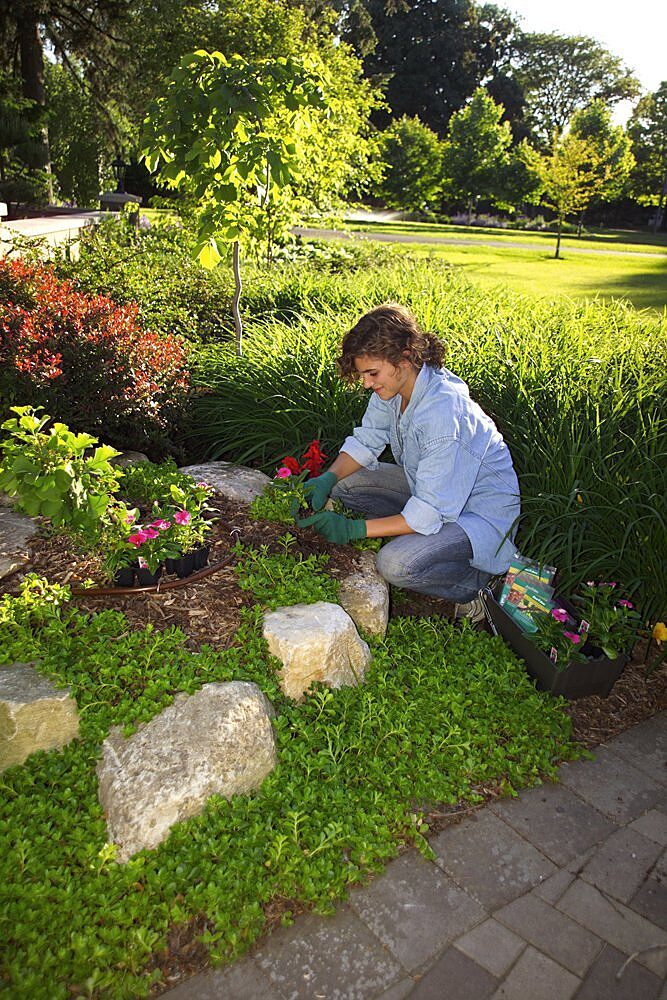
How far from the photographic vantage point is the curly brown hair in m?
3.10

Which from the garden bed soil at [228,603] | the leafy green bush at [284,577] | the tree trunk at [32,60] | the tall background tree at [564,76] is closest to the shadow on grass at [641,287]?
the garden bed soil at [228,603]

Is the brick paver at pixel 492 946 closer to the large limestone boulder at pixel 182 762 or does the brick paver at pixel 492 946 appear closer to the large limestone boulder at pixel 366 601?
the large limestone boulder at pixel 182 762

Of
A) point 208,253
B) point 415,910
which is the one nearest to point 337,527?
point 415,910

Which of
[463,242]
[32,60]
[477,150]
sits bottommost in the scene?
[463,242]

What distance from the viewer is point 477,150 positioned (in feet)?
116

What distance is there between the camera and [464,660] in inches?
121

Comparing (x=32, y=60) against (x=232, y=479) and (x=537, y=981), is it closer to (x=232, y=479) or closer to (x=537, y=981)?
(x=232, y=479)

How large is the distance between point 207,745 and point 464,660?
1283mm

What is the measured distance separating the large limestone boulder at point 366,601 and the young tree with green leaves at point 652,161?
140 feet

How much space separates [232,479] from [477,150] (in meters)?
36.8

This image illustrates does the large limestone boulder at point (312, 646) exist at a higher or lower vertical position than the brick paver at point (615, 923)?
higher

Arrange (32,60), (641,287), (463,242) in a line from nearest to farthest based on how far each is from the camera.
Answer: (641,287) → (32,60) → (463,242)

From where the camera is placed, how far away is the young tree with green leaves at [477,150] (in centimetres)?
3478

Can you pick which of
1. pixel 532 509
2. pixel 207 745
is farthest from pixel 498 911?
pixel 532 509
